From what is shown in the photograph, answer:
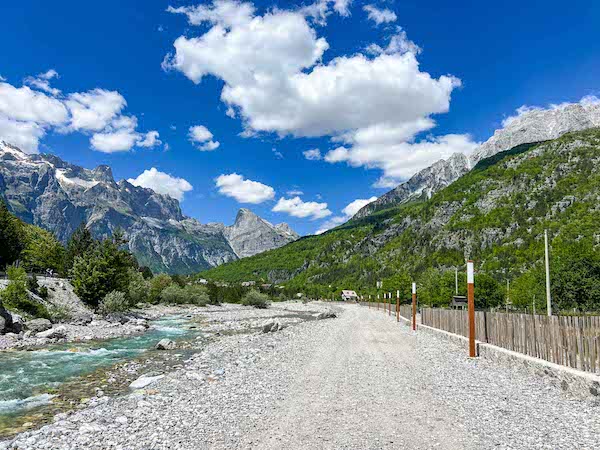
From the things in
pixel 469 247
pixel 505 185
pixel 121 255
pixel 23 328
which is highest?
pixel 505 185

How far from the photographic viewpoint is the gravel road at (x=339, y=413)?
7.98m

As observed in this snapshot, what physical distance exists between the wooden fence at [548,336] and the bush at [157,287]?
286 feet

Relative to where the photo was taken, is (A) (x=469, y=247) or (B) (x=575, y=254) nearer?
(B) (x=575, y=254)

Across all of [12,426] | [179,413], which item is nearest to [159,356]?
[12,426]

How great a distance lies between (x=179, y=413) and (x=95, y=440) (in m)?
2.08

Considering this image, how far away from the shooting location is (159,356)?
23922 mm

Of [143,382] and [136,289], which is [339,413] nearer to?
[143,382]

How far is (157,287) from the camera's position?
10712 cm

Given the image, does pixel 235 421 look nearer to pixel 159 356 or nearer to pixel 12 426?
pixel 12 426

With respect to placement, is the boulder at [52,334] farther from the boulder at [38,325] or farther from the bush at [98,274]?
the bush at [98,274]

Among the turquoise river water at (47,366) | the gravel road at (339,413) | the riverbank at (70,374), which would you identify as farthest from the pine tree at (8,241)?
the gravel road at (339,413)

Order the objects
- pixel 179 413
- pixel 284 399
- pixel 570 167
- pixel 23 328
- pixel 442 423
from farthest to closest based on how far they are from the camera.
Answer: pixel 570 167, pixel 23 328, pixel 284 399, pixel 179 413, pixel 442 423

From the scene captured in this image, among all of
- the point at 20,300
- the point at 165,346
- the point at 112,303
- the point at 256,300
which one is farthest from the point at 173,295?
the point at 165,346

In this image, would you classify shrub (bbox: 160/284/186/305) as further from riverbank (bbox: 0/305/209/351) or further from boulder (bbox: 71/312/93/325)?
boulder (bbox: 71/312/93/325)
